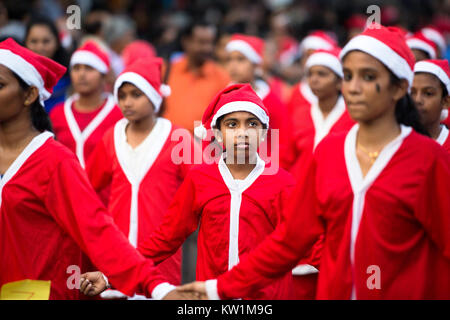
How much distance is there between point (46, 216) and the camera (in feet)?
13.1

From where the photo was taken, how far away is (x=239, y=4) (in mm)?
15914

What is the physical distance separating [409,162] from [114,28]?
9307 millimetres

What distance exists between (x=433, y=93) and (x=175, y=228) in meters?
2.12

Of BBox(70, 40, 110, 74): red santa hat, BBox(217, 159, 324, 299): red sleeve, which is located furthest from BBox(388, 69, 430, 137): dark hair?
Answer: BBox(70, 40, 110, 74): red santa hat

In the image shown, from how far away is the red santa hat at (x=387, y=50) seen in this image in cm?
341

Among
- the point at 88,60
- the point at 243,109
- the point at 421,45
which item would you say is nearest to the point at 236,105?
the point at 243,109

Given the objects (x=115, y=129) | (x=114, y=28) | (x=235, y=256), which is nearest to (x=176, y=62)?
(x=114, y=28)

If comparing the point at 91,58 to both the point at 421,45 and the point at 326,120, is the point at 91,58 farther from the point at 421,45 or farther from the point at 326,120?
the point at 421,45

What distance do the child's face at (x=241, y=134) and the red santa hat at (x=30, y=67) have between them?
117 centimetres

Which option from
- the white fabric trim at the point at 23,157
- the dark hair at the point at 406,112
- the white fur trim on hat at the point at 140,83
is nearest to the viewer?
the dark hair at the point at 406,112

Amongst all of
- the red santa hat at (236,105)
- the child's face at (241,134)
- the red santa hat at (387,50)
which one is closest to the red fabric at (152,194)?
the red santa hat at (236,105)

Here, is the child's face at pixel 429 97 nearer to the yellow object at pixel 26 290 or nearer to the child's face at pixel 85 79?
the yellow object at pixel 26 290

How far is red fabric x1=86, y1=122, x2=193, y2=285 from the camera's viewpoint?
5551 millimetres
